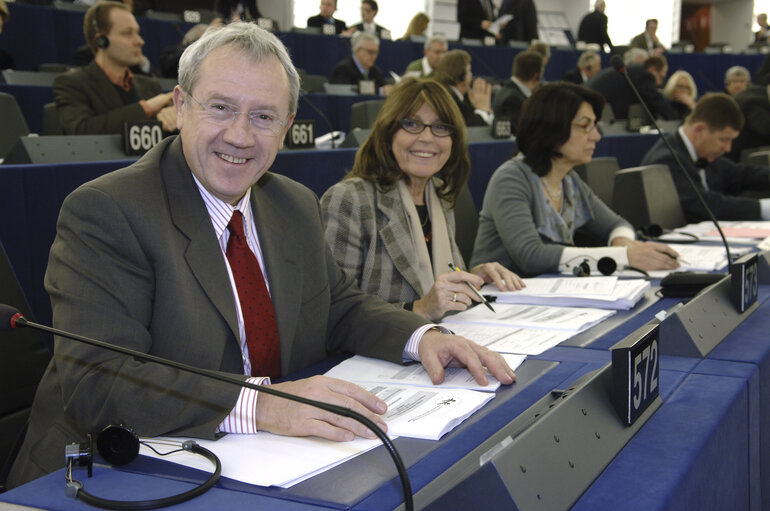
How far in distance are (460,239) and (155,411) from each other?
6.58 feet

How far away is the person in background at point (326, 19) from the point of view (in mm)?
9047

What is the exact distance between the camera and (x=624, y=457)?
91 centimetres

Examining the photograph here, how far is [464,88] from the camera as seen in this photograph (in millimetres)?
6078

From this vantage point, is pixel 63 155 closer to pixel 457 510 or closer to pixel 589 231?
pixel 589 231

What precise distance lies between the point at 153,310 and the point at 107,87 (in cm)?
286

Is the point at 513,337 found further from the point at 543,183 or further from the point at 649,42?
the point at 649,42

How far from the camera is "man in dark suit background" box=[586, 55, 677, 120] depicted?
6.85m

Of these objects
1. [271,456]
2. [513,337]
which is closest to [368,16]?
[513,337]

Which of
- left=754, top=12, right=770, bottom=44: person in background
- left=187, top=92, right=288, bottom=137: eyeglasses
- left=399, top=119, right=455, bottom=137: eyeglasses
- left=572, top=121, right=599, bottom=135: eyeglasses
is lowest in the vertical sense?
left=572, top=121, right=599, bottom=135: eyeglasses

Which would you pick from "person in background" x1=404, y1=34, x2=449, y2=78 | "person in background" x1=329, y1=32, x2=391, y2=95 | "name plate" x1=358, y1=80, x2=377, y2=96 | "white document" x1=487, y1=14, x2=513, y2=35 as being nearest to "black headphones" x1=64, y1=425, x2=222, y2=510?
"name plate" x1=358, y1=80, x2=377, y2=96

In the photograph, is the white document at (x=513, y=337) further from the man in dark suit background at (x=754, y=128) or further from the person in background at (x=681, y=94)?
the person in background at (x=681, y=94)

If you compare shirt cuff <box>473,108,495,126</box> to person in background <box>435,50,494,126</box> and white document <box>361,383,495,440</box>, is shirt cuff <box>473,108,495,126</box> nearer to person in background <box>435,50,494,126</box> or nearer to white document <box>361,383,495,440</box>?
person in background <box>435,50,494,126</box>

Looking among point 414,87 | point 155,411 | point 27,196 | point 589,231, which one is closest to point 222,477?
point 155,411

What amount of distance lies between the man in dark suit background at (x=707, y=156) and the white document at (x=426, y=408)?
284 centimetres
